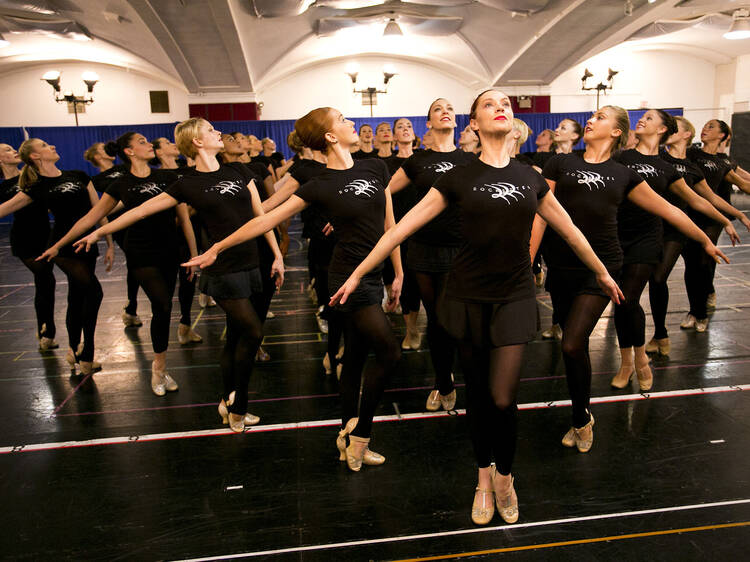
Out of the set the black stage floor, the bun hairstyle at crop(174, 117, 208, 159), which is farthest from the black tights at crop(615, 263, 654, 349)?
the bun hairstyle at crop(174, 117, 208, 159)

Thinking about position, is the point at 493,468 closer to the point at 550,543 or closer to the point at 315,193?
the point at 550,543

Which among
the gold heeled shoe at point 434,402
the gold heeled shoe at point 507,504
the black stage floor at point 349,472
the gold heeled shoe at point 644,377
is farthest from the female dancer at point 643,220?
the gold heeled shoe at point 507,504

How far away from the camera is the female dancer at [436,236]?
10.3 feet

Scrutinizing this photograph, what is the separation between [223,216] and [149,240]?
0.86 meters

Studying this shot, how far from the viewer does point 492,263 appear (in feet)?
6.80

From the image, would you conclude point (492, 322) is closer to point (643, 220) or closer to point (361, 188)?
point (361, 188)

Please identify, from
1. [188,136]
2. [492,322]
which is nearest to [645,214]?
[492,322]

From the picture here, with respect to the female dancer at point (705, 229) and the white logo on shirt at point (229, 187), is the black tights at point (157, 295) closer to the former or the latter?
the white logo on shirt at point (229, 187)

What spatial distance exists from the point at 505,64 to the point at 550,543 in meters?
15.4

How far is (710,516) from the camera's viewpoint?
2.26m

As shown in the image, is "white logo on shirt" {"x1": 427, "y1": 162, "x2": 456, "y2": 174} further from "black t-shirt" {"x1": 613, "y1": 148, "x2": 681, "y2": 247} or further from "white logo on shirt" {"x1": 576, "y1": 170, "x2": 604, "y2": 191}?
"black t-shirt" {"x1": 613, "y1": 148, "x2": 681, "y2": 247}

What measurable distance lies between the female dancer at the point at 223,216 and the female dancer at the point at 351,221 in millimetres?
430

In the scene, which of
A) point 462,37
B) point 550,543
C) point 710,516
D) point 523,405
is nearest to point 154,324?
point 523,405

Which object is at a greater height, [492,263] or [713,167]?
[713,167]
